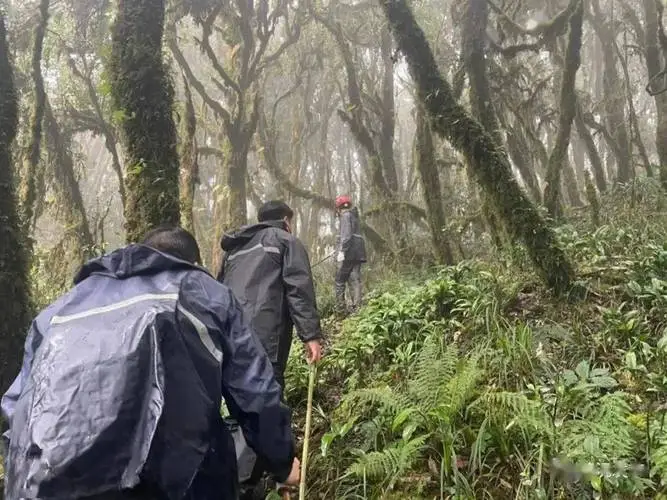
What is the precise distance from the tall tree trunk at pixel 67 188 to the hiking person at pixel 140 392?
11.4m

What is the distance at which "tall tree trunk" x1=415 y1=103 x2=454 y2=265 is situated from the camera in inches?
383

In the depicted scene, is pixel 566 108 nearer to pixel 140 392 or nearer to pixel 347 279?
pixel 347 279

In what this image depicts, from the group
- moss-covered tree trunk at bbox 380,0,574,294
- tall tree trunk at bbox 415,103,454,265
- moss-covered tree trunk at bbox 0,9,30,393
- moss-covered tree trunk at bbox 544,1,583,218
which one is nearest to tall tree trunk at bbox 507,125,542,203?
moss-covered tree trunk at bbox 544,1,583,218

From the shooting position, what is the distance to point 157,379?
2.02 meters

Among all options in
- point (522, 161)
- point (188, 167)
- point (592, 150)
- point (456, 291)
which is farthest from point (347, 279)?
point (592, 150)

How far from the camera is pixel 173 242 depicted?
2650 mm

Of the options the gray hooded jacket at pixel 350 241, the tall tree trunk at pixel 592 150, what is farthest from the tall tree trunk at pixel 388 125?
the gray hooded jacket at pixel 350 241

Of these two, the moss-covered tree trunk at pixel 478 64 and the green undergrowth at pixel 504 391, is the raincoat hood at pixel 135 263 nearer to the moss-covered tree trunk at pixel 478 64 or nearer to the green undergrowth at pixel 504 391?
the green undergrowth at pixel 504 391

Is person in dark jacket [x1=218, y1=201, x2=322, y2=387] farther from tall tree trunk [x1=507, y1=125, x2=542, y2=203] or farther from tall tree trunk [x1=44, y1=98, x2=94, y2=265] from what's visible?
tall tree trunk [x1=44, y1=98, x2=94, y2=265]

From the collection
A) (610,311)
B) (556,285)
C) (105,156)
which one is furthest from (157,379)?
(105,156)

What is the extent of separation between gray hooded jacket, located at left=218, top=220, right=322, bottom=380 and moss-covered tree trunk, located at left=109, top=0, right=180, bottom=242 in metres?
0.74

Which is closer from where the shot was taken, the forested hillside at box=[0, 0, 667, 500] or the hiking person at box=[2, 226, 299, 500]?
the hiking person at box=[2, 226, 299, 500]

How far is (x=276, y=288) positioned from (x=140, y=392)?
216 centimetres

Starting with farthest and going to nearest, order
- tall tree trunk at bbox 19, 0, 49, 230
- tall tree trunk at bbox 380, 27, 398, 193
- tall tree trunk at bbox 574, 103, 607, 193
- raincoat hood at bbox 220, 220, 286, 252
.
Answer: tall tree trunk at bbox 380, 27, 398, 193 < tall tree trunk at bbox 574, 103, 607, 193 < tall tree trunk at bbox 19, 0, 49, 230 < raincoat hood at bbox 220, 220, 286, 252
